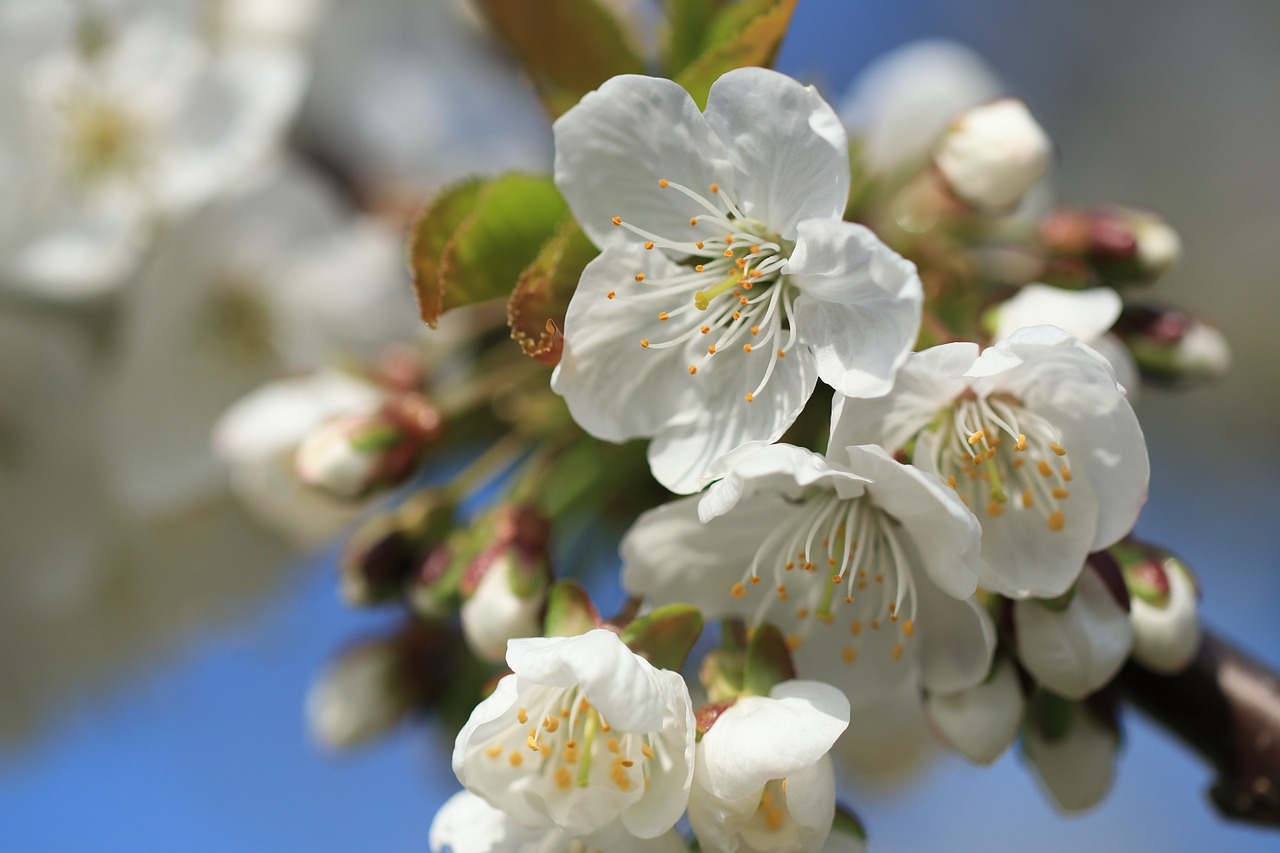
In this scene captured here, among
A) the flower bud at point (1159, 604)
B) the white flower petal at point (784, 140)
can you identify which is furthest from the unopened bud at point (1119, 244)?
the white flower petal at point (784, 140)

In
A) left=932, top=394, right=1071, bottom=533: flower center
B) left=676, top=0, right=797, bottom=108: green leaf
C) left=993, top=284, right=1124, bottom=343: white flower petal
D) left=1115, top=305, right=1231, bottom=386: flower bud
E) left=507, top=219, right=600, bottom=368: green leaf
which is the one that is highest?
left=676, top=0, right=797, bottom=108: green leaf

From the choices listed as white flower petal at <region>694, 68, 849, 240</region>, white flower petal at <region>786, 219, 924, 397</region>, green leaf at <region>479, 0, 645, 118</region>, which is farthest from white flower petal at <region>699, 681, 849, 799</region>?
green leaf at <region>479, 0, 645, 118</region>

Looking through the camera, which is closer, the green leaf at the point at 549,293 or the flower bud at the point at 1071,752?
the green leaf at the point at 549,293

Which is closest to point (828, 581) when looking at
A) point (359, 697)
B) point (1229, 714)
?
point (1229, 714)

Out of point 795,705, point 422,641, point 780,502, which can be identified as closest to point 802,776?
point 795,705

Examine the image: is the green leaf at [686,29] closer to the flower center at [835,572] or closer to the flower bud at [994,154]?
the flower bud at [994,154]

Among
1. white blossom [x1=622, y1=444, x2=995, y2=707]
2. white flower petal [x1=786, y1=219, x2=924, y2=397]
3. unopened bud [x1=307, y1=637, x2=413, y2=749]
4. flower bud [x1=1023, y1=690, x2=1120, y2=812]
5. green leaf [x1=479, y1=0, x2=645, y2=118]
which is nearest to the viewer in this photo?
white flower petal [x1=786, y1=219, x2=924, y2=397]

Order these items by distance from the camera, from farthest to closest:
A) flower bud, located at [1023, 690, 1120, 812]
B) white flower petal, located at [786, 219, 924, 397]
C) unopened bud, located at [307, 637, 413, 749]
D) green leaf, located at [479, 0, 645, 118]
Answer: unopened bud, located at [307, 637, 413, 749], green leaf, located at [479, 0, 645, 118], flower bud, located at [1023, 690, 1120, 812], white flower petal, located at [786, 219, 924, 397]

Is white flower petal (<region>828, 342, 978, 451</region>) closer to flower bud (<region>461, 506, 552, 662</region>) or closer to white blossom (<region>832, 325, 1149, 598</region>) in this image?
white blossom (<region>832, 325, 1149, 598</region>)
